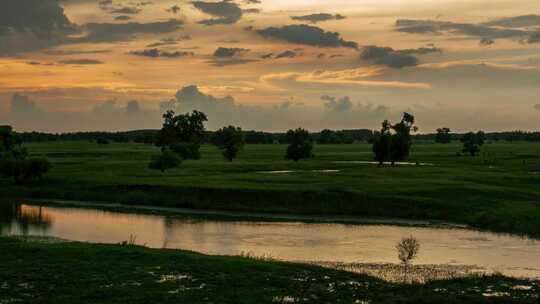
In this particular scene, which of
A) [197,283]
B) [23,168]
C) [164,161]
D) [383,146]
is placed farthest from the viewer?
[383,146]

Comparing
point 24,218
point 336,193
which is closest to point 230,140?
point 336,193

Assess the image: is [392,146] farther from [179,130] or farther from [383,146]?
[179,130]

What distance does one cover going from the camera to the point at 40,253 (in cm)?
3503

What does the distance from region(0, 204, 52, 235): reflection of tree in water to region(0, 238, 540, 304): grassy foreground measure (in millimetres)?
21060

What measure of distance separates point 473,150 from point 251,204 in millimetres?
108209

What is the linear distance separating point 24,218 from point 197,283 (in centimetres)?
3827

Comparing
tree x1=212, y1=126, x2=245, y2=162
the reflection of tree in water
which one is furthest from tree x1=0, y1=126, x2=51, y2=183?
tree x1=212, y1=126, x2=245, y2=162

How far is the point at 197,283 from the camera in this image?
28969 millimetres

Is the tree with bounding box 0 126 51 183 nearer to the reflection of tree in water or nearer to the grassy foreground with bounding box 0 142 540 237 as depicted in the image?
the grassy foreground with bounding box 0 142 540 237

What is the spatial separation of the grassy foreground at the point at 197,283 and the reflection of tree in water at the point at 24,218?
21.1 m

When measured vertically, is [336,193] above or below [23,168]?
below

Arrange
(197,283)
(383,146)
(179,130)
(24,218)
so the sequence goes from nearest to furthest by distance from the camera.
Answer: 1. (197,283)
2. (24,218)
3. (383,146)
4. (179,130)

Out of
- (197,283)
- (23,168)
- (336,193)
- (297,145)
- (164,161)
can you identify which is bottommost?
(197,283)

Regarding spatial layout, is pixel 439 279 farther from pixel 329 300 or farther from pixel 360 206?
pixel 360 206
